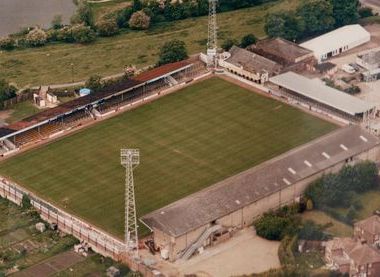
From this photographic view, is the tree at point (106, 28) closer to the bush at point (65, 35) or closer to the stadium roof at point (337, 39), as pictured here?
the bush at point (65, 35)

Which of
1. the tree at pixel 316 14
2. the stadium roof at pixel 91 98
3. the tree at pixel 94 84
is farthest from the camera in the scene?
the tree at pixel 316 14

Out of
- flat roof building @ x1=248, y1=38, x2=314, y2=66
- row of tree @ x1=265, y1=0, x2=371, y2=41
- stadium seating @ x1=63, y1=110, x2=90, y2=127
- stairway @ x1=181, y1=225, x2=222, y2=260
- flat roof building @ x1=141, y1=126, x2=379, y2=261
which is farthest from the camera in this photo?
row of tree @ x1=265, y1=0, x2=371, y2=41

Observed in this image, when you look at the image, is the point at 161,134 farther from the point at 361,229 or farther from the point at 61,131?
the point at 361,229

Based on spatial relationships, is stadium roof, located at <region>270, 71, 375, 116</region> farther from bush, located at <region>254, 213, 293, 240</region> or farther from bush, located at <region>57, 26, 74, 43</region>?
bush, located at <region>57, 26, 74, 43</region>

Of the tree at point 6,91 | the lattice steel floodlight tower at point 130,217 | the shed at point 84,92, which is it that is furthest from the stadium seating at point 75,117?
the lattice steel floodlight tower at point 130,217

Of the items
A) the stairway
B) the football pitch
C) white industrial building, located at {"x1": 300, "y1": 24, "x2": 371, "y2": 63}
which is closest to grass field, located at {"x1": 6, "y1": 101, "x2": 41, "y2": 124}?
the football pitch
